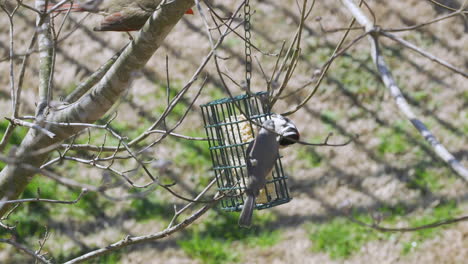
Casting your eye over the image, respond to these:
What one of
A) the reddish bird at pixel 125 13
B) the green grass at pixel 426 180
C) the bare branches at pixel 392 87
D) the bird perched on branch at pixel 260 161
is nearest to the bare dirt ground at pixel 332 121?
the green grass at pixel 426 180

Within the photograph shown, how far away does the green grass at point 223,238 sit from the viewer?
4711mm

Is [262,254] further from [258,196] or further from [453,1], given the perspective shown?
[453,1]

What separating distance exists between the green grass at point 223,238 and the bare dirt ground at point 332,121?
1.8 inches

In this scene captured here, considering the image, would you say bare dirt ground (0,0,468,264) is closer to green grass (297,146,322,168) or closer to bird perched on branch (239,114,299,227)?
green grass (297,146,322,168)

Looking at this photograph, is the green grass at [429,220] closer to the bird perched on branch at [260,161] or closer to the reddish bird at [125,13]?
the bird perched on branch at [260,161]

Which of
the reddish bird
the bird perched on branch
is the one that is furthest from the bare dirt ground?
the reddish bird

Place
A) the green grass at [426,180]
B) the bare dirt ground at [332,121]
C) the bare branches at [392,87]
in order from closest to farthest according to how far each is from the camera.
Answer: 1. the bare branches at [392,87]
2. the bare dirt ground at [332,121]
3. the green grass at [426,180]

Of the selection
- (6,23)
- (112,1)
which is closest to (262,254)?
(112,1)

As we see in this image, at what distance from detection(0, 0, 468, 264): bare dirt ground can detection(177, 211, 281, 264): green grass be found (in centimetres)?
5

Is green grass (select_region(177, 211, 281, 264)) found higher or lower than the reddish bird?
lower

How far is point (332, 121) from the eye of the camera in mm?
5289

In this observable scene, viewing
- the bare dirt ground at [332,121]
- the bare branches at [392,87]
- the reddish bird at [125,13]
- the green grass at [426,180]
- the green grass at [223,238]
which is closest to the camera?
the bare branches at [392,87]

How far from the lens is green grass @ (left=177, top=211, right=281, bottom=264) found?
15.5ft

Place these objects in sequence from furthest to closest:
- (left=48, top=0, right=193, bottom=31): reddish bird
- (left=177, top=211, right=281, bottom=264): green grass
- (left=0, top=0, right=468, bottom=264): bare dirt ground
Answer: (left=0, top=0, right=468, bottom=264): bare dirt ground → (left=177, top=211, right=281, bottom=264): green grass → (left=48, top=0, right=193, bottom=31): reddish bird
